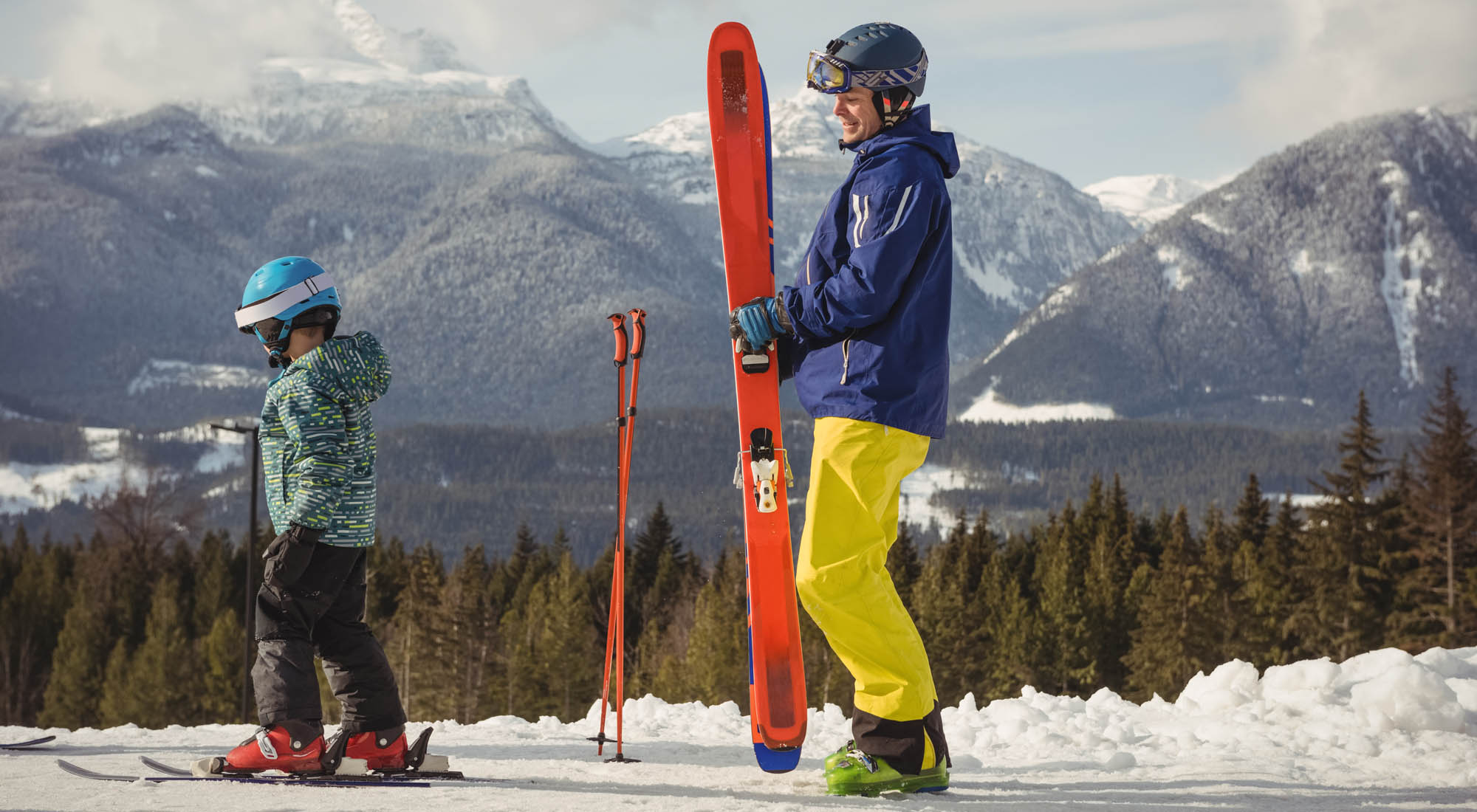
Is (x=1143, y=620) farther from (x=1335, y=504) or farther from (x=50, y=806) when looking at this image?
(x=50, y=806)

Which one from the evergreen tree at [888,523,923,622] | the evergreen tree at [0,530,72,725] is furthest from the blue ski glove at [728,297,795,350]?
the evergreen tree at [0,530,72,725]

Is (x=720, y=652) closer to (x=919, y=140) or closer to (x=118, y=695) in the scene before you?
(x=118, y=695)

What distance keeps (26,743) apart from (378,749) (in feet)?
7.17

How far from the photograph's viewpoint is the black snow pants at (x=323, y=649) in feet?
15.3

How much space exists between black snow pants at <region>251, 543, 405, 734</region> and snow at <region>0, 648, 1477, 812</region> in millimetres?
424

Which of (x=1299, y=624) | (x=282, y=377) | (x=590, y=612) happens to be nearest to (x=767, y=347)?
(x=282, y=377)

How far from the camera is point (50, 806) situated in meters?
3.89

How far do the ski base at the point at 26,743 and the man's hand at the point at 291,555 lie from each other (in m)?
2.09

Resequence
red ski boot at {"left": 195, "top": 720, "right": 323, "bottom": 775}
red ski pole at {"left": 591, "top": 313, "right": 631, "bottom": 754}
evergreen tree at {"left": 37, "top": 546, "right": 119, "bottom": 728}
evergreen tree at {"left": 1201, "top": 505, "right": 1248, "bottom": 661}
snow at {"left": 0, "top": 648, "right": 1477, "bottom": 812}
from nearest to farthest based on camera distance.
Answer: snow at {"left": 0, "top": 648, "right": 1477, "bottom": 812}, red ski boot at {"left": 195, "top": 720, "right": 323, "bottom": 775}, red ski pole at {"left": 591, "top": 313, "right": 631, "bottom": 754}, evergreen tree at {"left": 1201, "top": 505, "right": 1248, "bottom": 661}, evergreen tree at {"left": 37, "top": 546, "right": 119, "bottom": 728}

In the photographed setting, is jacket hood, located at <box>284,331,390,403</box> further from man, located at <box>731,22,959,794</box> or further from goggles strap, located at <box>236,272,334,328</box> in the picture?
man, located at <box>731,22,959,794</box>

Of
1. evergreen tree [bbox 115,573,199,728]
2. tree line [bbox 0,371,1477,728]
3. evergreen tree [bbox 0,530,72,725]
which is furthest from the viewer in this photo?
evergreen tree [bbox 0,530,72,725]

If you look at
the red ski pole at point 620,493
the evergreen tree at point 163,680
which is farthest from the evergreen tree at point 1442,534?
the evergreen tree at point 163,680

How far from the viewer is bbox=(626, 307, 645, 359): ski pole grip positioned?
5574 millimetres

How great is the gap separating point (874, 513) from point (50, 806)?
2595 millimetres
